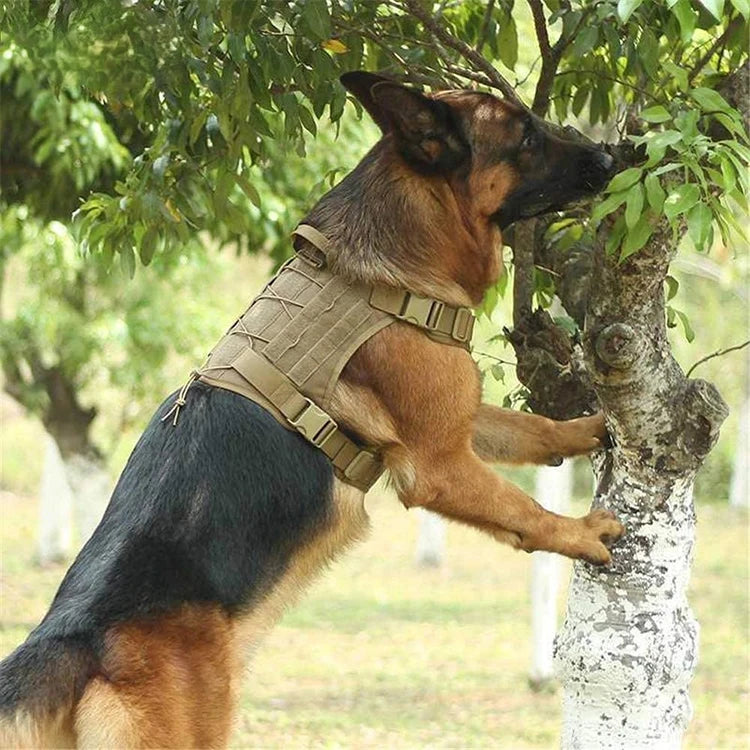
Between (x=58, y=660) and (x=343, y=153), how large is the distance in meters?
6.54

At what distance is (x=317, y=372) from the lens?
3.77 meters

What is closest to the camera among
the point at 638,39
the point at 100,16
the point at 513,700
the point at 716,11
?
the point at 716,11

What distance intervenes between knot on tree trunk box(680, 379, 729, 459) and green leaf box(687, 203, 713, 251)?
2.91 feet

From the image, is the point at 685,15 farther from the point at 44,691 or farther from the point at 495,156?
the point at 44,691

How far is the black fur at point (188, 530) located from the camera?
11.4 ft

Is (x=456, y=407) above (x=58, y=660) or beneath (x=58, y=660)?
above

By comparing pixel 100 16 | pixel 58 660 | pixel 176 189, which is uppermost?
pixel 100 16

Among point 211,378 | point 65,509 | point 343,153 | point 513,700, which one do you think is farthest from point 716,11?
point 65,509

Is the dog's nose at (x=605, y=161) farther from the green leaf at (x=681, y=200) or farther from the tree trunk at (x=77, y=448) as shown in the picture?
the tree trunk at (x=77, y=448)

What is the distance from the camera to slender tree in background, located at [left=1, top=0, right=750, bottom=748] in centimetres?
371

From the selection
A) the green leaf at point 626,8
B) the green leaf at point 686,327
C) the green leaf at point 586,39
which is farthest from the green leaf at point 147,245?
the green leaf at point 626,8

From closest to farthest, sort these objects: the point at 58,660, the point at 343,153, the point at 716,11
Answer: the point at 716,11 < the point at 58,660 < the point at 343,153

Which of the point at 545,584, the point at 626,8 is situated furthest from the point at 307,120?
the point at 545,584

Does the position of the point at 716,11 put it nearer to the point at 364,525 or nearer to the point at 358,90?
the point at 358,90
